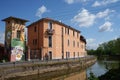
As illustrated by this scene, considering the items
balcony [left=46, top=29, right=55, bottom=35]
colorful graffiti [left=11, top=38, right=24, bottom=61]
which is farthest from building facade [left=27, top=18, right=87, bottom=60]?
colorful graffiti [left=11, top=38, right=24, bottom=61]

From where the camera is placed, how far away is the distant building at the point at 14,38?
31562 millimetres

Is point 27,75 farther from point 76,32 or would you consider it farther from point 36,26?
point 76,32

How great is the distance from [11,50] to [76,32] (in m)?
28.6

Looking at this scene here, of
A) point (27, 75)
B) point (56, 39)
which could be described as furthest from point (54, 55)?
point (27, 75)

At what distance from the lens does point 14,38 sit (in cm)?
3231

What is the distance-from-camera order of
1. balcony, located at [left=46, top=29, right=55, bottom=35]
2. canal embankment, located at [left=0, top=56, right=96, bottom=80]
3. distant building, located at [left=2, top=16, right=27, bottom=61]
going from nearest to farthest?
canal embankment, located at [left=0, top=56, right=96, bottom=80] < distant building, located at [left=2, top=16, right=27, bottom=61] < balcony, located at [left=46, top=29, right=55, bottom=35]

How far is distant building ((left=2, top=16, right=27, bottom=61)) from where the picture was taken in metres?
31.6

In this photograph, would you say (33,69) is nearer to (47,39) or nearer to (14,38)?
(14,38)

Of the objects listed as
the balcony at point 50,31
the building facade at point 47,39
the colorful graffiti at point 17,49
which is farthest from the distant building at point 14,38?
the balcony at point 50,31

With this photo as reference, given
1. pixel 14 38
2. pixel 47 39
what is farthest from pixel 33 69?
pixel 47 39

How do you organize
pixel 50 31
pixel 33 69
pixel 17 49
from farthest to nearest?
pixel 50 31, pixel 17 49, pixel 33 69

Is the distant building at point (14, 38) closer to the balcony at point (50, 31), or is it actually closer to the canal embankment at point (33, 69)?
the canal embankment at point (33, 69)

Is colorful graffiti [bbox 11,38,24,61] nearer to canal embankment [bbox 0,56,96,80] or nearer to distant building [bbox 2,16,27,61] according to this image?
distant building [bbox 2,16,27,61]

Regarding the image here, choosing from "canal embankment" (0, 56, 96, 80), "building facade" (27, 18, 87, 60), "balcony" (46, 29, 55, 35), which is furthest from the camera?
"balcony" (46, 29, 55, 35)
